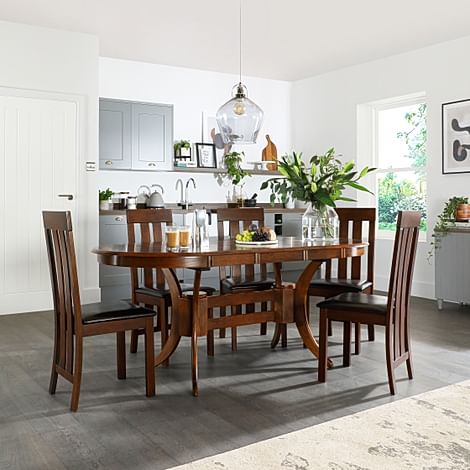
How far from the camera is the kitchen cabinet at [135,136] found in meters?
6.47

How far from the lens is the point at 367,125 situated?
23.7ft

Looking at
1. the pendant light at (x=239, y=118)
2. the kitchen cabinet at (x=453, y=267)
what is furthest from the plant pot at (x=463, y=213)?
the pendant light at (x=239, y=118)

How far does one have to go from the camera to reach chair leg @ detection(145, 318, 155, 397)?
10.1ft

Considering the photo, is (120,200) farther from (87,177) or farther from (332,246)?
(332,246)

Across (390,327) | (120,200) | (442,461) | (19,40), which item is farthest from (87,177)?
(442,461)

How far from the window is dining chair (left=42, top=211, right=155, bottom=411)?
432 centimetres

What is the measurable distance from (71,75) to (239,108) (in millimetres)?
2358

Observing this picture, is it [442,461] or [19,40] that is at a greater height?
[19,40]

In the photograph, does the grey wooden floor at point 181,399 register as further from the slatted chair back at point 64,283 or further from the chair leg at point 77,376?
the slatted chair back at point 64,283

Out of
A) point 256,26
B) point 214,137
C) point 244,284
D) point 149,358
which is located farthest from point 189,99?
point 149,358

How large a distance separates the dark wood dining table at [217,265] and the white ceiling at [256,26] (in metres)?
2.43

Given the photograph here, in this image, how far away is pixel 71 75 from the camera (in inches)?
227

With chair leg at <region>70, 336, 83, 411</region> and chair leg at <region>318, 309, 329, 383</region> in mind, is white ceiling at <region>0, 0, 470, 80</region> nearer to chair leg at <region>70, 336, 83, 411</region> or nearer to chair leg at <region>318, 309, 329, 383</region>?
chair leg at <region>318, 309, 329, 383</region>

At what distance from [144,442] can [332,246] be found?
1494mm
